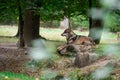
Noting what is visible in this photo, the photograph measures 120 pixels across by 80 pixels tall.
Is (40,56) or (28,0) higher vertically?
(40,56)

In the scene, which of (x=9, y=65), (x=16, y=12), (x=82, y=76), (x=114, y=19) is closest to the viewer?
(x=114, y=19)

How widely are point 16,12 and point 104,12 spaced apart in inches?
418

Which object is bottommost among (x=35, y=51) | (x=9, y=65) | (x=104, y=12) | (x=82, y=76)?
(x=9, y=65)

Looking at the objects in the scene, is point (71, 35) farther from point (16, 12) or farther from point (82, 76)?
point (82, 76)

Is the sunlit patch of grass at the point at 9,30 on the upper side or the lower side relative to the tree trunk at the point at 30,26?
lower

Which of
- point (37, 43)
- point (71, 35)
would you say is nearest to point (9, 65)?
point (71, 35)

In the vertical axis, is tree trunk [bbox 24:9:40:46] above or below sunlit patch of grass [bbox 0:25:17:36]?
above

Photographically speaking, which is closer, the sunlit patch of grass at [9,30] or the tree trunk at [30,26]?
the tree trunk at [30,26]

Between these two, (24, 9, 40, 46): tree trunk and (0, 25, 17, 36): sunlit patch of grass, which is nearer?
(24, 9, 40, 46): tree trunk

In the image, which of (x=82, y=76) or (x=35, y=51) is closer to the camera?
(x=35, y=51)

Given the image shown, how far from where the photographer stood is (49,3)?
1052 centimetres

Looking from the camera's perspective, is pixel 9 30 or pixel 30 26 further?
pixel 9 30

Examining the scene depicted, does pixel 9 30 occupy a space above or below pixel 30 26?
below

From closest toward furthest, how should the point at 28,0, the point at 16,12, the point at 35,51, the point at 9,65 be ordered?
the point at 35,51 < the point at 9,65 < the point at 28,0 < the point at 16,12
